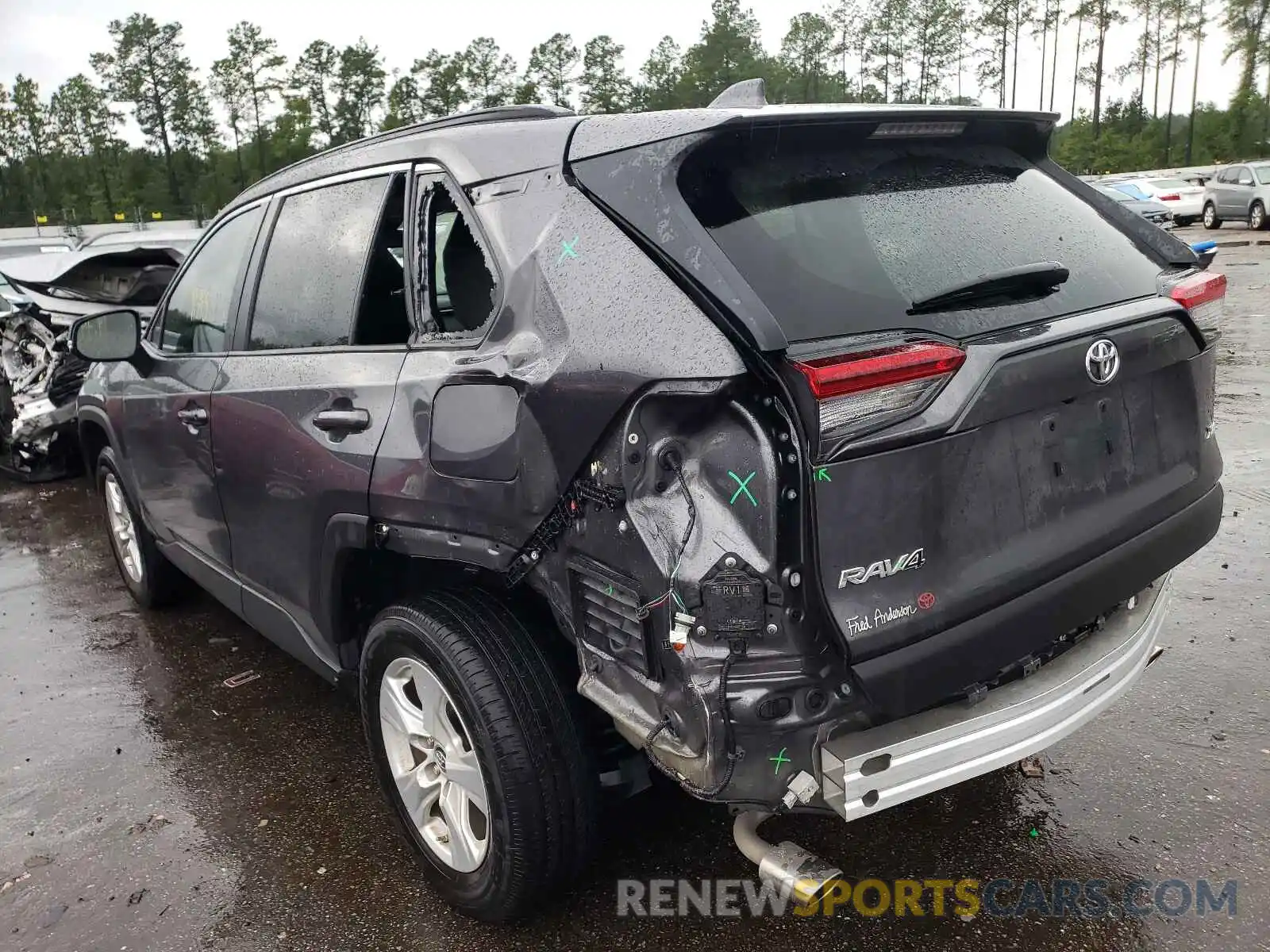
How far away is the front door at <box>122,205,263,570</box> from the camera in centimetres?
351

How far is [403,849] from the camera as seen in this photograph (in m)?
2.90

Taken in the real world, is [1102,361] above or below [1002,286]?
below

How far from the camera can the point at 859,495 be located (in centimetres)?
187

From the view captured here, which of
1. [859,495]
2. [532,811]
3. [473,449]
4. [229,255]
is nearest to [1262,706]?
[859,495]

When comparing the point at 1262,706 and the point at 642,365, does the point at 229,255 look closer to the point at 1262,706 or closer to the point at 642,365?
the point at 642,365

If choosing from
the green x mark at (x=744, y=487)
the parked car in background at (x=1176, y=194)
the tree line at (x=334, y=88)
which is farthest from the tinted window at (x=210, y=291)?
the tree line at (x=334, y=88)

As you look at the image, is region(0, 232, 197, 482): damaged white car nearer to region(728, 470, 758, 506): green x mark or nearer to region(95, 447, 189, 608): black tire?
region(95, 447, 189, 608): black tire

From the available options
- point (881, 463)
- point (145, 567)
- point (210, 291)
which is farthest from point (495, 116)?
point (145, 567)

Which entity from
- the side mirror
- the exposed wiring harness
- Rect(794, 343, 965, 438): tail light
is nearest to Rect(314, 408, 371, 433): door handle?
the exposed wiring harness

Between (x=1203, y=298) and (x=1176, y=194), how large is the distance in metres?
29.2

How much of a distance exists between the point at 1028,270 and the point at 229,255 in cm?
285

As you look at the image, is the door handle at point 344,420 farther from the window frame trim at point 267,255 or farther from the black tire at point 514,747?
the black tire at point 514,747

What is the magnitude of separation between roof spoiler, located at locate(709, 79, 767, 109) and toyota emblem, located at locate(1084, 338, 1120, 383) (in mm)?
941

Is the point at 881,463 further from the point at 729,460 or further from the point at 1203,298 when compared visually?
the point at 1203,298
